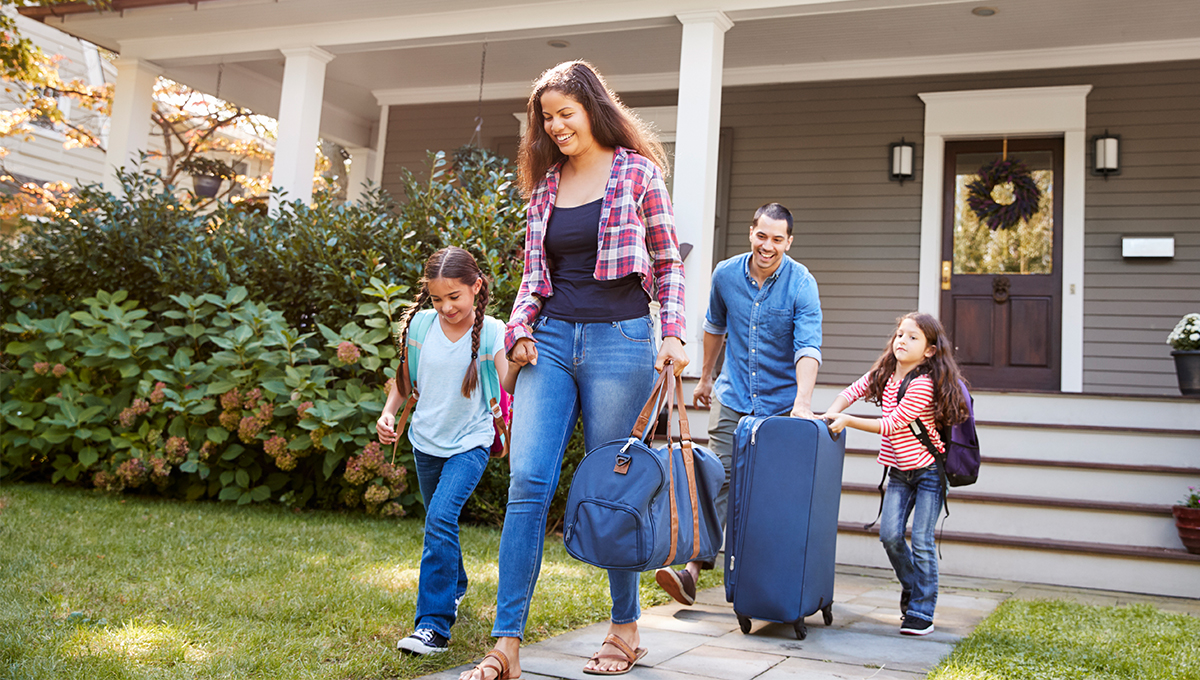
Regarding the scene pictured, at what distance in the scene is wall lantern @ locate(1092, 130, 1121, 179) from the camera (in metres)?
7.14

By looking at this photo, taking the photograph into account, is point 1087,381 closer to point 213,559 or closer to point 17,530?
point 213,559

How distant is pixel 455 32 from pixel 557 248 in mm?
5701

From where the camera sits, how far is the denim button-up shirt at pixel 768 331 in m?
3.45

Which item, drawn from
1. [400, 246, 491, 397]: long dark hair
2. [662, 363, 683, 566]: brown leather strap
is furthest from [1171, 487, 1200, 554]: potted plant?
[400, 246, 491, 397]: long dark hair

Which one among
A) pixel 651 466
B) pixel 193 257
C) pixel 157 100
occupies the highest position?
pixel 157 100

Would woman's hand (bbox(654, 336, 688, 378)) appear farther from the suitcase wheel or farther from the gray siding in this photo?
the gray siding

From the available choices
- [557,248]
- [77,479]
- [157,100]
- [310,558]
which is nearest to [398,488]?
[310,558]

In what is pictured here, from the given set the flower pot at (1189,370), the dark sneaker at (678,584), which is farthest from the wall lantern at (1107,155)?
the dark sneaker at (678,584)

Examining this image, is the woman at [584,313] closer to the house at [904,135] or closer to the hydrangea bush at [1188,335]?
the house at [904,135]

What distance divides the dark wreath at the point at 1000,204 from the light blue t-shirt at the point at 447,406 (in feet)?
19.6

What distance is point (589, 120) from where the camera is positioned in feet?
7.92

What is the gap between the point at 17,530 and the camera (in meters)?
4.05

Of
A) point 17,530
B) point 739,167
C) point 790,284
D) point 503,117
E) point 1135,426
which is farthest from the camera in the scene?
point 503,117

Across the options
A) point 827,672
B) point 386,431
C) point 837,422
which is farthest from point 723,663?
point 386,431
